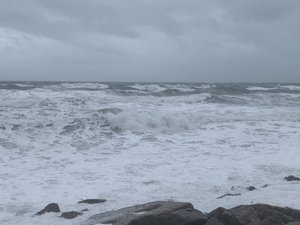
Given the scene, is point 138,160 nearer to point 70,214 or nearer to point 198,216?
point 70,214

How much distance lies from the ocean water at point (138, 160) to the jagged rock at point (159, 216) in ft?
2.40

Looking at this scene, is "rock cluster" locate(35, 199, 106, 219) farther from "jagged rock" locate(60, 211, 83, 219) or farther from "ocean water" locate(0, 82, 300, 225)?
"ocean water" locate(0, 82, 300, 225)

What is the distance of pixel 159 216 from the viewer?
5102 mm

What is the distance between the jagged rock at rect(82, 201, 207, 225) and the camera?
16.6ft

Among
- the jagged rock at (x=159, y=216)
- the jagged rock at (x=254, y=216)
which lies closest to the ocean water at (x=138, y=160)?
the jagged rock at (x=254, y=216)

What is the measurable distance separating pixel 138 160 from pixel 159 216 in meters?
5.28

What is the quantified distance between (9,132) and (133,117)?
4443 millimetres

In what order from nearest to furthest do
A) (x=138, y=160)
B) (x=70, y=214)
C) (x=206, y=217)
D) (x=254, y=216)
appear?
1. (x=254, y=216)
2. (x=206, y=217)
3. (x=70, y=214)
4. (x=138, y=160)

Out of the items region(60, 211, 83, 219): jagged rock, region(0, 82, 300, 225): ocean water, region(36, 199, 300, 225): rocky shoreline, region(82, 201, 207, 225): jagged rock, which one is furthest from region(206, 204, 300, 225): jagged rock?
region(60, 211, 83, 219): jagged rock

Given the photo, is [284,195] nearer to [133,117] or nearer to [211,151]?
[211,151]

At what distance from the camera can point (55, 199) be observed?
738cm

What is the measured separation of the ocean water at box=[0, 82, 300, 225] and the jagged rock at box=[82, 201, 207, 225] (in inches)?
28.8

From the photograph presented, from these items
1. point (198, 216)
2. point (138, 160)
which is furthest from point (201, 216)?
point (138, 160)

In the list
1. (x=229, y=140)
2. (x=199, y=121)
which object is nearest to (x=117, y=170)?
(x=229, y=140)
